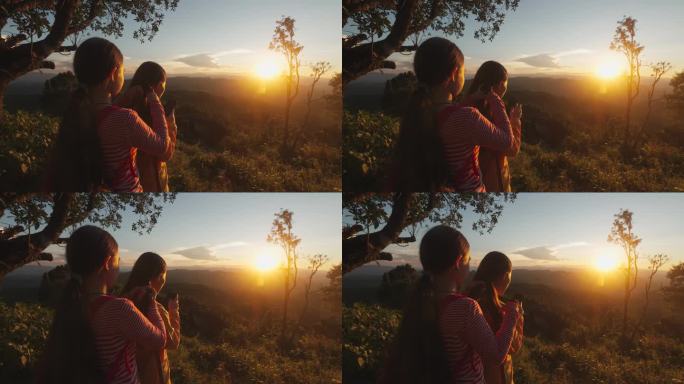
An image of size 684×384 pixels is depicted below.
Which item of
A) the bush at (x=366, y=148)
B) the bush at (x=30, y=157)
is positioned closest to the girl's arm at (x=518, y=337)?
the bush at (x=366, y=148)

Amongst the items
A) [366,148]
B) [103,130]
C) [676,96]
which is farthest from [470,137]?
[103,130]

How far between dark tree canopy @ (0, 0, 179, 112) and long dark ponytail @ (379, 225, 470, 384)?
221cm

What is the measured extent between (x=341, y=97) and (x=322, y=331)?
1.54m

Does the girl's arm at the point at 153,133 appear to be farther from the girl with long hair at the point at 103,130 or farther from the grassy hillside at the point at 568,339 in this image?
the grassy hillside at the point at 568,339

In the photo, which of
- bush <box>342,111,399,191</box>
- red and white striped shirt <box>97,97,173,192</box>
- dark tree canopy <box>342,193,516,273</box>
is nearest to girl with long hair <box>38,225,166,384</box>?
red and white striped shirt <box>97,97,173,192</box>

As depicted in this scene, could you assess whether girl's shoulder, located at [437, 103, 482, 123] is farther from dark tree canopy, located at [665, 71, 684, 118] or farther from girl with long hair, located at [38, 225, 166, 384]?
girl with long hair, located at [38, 225, 166, 384]

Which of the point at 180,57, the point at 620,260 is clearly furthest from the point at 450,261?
the point at 180,57

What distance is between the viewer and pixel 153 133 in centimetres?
375

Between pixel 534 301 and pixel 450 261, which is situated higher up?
pixel 450 261

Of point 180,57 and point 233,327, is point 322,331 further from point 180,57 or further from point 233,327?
point 180,57

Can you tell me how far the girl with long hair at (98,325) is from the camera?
358 centimetres

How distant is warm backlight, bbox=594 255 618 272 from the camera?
14.1 feet

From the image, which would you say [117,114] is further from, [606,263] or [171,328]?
[606,263]

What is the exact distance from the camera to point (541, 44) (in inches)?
170
